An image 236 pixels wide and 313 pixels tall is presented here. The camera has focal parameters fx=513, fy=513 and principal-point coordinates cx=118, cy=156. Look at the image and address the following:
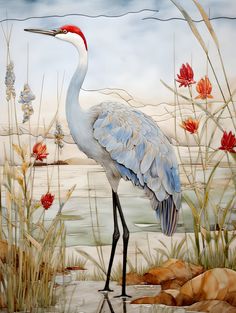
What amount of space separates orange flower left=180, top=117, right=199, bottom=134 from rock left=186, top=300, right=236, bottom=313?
27.6 inches

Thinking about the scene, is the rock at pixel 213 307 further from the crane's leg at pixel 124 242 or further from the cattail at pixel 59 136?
the cattail at pixel 59 136

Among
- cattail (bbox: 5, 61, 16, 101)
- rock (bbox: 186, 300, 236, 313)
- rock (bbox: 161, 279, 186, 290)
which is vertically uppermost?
cattail (bbox: 5, 61, 16, 101)

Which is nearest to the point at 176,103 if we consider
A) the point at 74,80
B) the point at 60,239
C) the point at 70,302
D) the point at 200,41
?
the point at 200,41

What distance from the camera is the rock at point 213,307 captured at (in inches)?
80.0

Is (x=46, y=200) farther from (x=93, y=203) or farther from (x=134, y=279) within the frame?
(x=134, y=279)

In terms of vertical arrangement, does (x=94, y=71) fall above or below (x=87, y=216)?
above

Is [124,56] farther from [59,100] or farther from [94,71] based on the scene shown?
[59,100]

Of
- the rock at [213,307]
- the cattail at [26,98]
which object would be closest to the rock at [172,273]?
the rock at [213,307]

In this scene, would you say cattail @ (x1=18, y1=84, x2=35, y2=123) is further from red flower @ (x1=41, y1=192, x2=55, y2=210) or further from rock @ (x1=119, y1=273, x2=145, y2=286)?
rock @ (x1=119, y1=273, x2=145, y2=286)

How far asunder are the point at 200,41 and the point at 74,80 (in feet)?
1.84

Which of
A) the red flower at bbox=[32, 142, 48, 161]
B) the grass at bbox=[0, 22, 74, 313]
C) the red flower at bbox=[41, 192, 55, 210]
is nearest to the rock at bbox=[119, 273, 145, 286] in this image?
the grass at bbox=[0, 22, 74, 313]

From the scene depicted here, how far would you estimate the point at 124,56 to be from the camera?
222 cm

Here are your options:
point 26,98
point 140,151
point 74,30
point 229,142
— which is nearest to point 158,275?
point 140,151

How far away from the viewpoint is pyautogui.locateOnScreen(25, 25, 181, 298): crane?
205 centimetres
